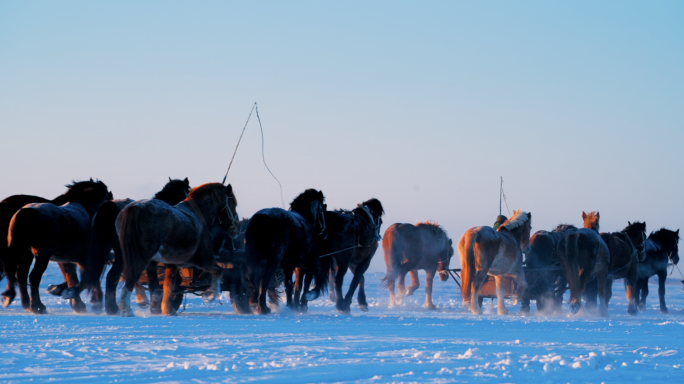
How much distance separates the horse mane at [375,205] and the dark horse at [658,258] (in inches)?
310

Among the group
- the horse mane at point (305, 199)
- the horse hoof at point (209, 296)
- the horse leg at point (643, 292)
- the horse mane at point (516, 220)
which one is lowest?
the horse leg at point (643, 292)

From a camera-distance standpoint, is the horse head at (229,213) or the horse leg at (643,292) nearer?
the horse head at (229,213)

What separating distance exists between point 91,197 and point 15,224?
1.68m

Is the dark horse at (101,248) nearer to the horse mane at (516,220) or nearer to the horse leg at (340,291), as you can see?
the horse leg at (340,291)

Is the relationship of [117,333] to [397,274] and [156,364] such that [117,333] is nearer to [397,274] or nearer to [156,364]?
[156,364]

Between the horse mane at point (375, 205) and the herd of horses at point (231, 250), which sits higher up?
the horse mane at point (375, 205)

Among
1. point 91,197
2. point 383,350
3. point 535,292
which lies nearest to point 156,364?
point 383,350

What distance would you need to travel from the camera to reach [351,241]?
44.1 feet

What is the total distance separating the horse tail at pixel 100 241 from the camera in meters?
10.4

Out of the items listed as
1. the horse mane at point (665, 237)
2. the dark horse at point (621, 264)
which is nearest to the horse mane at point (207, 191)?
the dark horse at point (621, 264)

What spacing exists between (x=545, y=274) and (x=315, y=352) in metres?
9.59

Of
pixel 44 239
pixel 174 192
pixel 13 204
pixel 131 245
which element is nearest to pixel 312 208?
pixel 174 192

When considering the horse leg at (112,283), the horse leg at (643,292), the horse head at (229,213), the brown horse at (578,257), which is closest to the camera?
the horse leg at (112,283)

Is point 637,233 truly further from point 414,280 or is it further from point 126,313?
point 126,313
